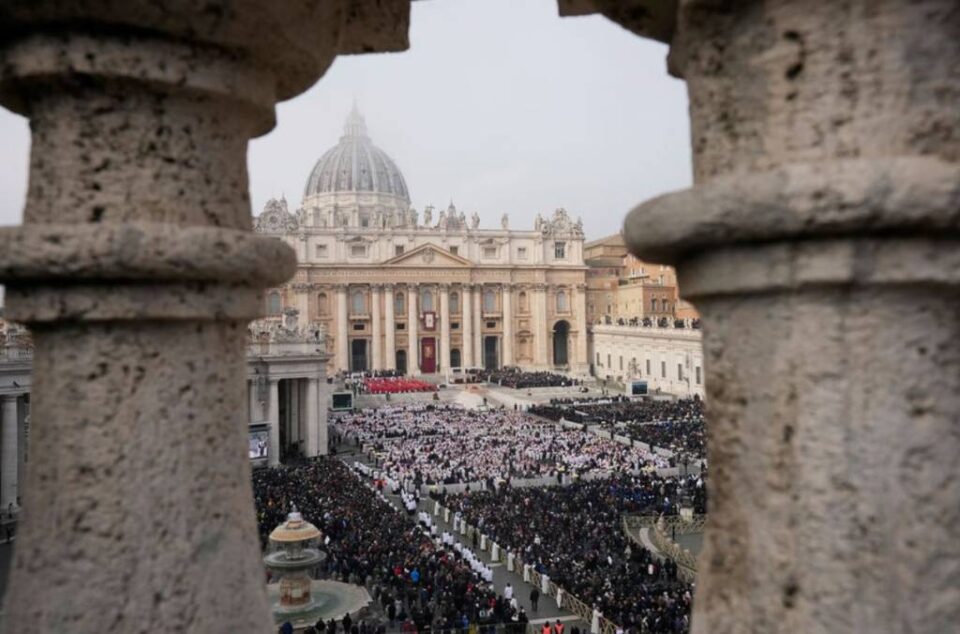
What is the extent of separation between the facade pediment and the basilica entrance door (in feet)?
18.7

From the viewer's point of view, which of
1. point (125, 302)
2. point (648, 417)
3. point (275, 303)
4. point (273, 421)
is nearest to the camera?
point (125, 302)

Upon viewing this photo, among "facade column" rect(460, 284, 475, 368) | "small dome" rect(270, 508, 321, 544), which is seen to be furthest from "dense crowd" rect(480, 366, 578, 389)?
"small dome" rect(270, 508, 321, 544)

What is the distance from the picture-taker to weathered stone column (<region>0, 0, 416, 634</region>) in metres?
1.94

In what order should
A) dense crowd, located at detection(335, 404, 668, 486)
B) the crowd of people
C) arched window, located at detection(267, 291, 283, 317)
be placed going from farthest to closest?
arched window, located at detection(267, 291, 283, 317) → the crowd of people → dense crowd, located at detection(335, 404, 668, 486)

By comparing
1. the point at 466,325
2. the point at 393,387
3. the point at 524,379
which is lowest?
the point at 393,387

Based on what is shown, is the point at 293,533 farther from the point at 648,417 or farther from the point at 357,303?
the point at 357,303

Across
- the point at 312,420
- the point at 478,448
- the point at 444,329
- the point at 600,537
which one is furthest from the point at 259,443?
the point at 444,329

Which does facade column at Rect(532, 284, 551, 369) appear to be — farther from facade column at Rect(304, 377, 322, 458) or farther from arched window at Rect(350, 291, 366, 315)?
facade column at Rect(304, 377, 322, 458)

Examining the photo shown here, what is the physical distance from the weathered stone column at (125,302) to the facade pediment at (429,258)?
55.4 metres

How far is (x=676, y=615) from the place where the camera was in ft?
35.1

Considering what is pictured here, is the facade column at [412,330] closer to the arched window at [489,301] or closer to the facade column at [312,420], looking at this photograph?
the arched window at [489,301]

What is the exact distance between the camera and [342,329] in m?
56.2

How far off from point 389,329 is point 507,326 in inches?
365

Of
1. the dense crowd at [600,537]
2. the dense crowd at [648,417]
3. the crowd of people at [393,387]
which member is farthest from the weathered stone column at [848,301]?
the crowd of people at [393,387]
